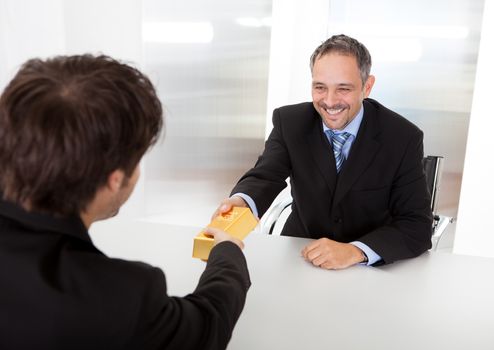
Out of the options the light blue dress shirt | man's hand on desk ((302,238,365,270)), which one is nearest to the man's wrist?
man's hand on desk ((302,238,365,270))

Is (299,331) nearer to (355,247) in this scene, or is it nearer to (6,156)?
(355,247)

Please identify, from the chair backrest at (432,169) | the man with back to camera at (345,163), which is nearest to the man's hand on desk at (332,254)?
the man with back to camera at (345,163)

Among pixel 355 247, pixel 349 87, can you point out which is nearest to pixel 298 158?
pixel 349 87

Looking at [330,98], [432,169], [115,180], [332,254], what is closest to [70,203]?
[115,180]

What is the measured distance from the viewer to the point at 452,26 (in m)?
3.66

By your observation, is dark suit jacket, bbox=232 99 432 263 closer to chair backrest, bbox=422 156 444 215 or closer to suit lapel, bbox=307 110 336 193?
suit lapel, bbox=307 110 336 193

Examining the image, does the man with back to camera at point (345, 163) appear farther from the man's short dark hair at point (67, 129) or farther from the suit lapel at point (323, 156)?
the man's short dark hair at point (67, 129)

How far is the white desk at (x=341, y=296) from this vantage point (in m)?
1.12

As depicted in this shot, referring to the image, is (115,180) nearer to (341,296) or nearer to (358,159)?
(341,296)

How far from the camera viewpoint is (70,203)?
76 cm

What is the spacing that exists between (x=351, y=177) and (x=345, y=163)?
55 mm

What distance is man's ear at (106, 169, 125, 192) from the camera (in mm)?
784

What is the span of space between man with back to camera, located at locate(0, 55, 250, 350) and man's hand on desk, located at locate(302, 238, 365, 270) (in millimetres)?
731

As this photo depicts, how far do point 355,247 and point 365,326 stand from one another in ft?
1.23
